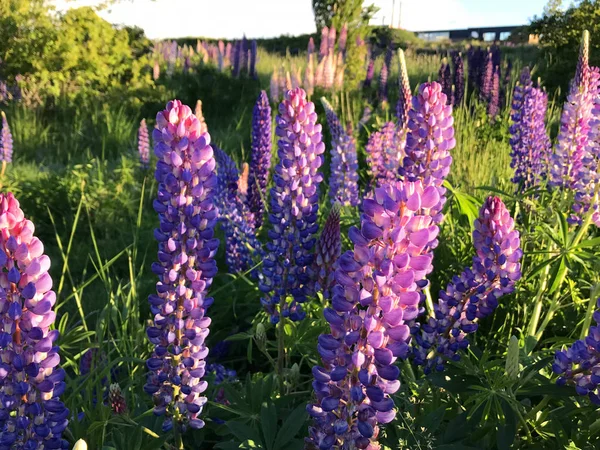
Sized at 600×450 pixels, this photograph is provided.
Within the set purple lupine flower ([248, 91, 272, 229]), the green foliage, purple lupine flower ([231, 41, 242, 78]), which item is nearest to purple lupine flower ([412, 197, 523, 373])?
purple lupine flower ([248, 91, 272, 229])

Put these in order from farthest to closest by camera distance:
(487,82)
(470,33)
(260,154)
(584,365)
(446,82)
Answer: (470,33)
(487,82)
(446,82)
(260,154)
(584,365)

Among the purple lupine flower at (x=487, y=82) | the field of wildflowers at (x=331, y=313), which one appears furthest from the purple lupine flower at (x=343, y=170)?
the purple lupine flower at (x=487, y=82)

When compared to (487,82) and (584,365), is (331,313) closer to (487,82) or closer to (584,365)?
(584,365)

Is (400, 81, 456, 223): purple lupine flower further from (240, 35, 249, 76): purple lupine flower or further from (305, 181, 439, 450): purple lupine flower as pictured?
(240, 35, 249, 76): purple lupine flower

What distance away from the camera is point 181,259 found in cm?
166

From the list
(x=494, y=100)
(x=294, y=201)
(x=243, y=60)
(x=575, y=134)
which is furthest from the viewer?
(x=243, y=60)

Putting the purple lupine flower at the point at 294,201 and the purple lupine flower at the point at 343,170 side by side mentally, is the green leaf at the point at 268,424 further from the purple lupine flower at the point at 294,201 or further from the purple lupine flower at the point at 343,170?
the purple lupine flower at the point at 343,170

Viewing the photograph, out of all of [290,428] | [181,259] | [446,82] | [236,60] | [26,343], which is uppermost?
[236,60]

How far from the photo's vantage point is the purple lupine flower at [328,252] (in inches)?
74.0

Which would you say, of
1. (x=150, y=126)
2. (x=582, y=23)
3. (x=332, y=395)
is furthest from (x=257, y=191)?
(x=582, y=23)

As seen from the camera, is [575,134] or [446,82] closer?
[575,134]

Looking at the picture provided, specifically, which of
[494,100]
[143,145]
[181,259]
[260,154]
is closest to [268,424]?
[181,259]

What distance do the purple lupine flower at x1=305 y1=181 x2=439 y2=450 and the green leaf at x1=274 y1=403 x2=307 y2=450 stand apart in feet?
1.14

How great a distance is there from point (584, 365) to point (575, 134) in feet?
5.81
